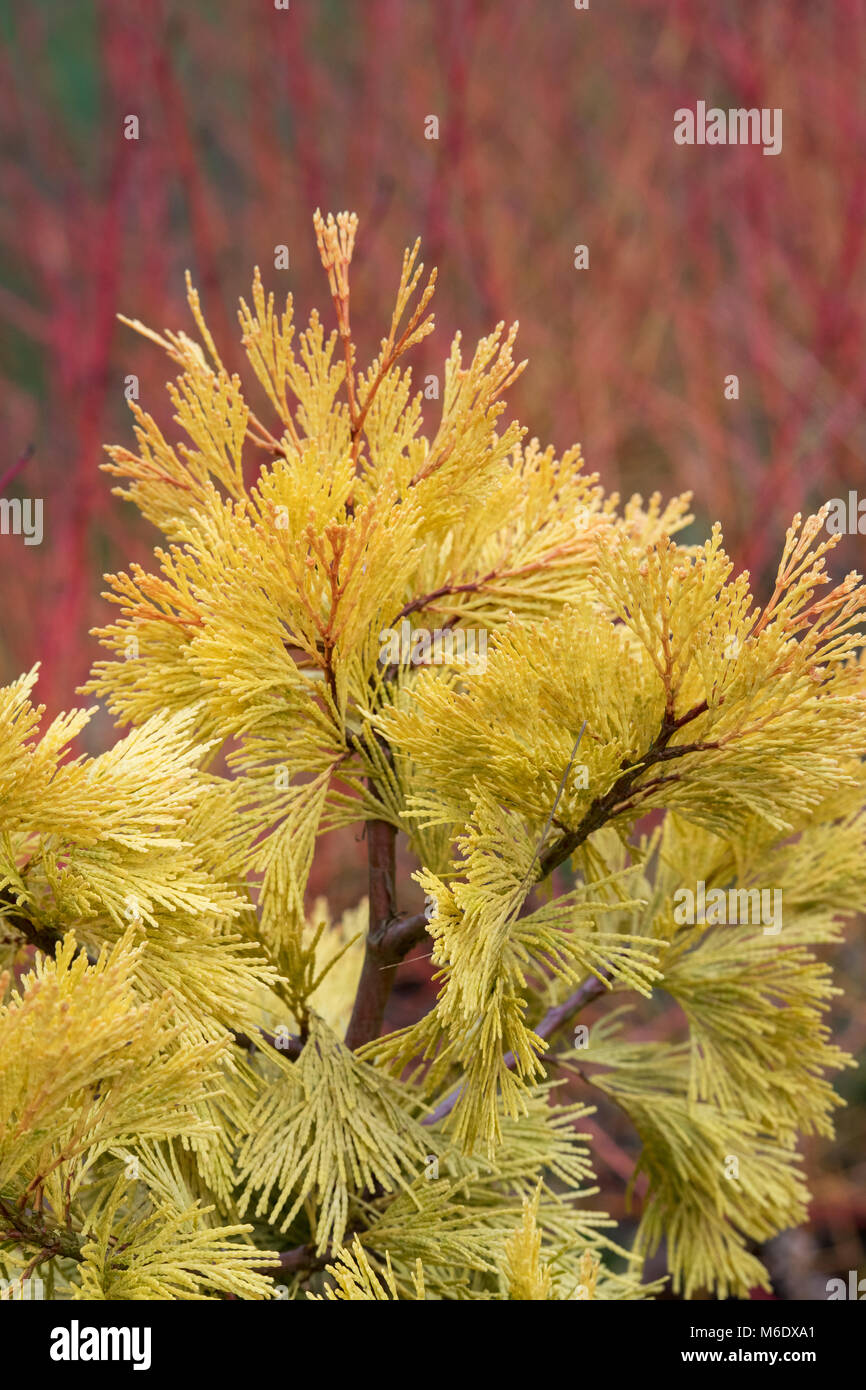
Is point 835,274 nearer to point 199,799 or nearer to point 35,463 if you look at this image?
point 35,463

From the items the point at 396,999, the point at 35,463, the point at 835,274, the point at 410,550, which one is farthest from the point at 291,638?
the point at 35,463

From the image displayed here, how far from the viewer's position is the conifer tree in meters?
0.43

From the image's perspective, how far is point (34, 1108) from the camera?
382mm

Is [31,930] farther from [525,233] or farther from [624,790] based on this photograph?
[525,233]

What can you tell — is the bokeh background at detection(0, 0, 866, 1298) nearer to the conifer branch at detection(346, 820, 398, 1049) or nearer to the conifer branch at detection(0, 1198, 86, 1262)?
the conifer branch at detection(346, 820, 398, 1049)

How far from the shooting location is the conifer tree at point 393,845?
16.8 inches

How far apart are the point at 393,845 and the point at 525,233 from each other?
5.58ft

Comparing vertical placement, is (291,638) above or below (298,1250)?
above

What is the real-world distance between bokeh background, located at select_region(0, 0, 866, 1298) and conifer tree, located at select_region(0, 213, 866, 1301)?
98 cm

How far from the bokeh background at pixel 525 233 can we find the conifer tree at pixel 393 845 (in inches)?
38.7

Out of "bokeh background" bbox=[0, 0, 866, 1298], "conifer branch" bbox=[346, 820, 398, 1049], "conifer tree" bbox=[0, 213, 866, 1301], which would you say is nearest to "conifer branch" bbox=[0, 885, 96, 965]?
"conifer tree" bbox=[0, 213, 866, 1301]

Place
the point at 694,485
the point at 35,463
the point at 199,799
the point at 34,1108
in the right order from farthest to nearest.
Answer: the point at 35,463 → the point at 694,485 → the point at 199,799 → the point at 34,1108
